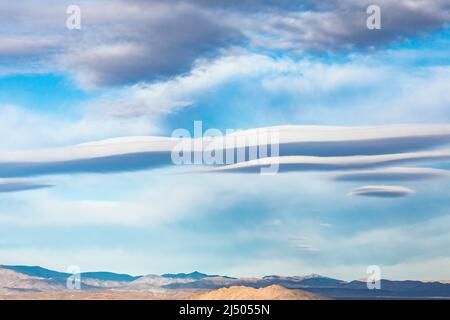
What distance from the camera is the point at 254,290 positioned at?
84875 mm

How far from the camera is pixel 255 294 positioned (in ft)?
272

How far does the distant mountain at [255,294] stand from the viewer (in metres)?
82.1

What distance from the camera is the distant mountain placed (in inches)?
3233
